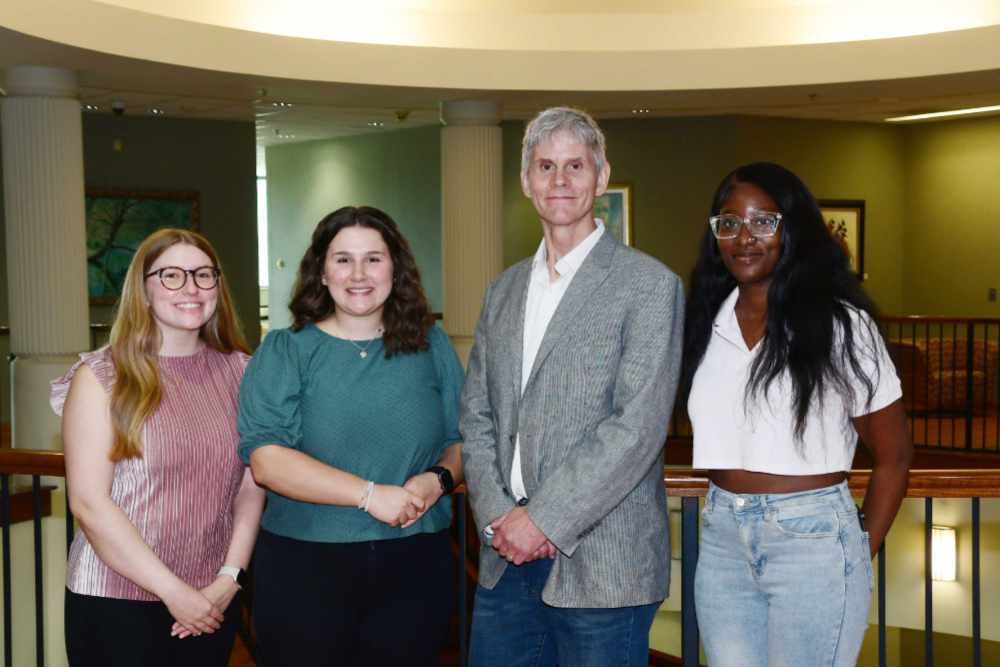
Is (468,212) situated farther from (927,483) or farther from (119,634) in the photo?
(119,634)

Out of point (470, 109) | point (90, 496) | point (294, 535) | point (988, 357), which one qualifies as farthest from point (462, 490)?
point (988, 357)

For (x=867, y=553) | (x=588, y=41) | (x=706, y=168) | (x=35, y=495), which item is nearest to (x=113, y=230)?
(x=588, y=41)

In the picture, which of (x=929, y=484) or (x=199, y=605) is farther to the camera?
(x=929, y=484)

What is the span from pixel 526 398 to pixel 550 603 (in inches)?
17.5

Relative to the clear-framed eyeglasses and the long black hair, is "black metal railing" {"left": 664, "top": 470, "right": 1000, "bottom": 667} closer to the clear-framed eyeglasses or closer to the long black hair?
the long black hair

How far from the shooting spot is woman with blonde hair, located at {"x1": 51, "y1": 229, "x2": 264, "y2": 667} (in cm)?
241

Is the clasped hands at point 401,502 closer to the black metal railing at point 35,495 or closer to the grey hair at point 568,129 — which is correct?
the grey hair at point 568,129

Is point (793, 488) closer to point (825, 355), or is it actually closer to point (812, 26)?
point (825, 355)

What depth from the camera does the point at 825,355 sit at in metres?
2.25

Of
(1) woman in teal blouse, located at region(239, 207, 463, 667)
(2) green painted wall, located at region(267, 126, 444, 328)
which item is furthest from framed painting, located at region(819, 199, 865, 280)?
(1) woman in teal blouse, located at region(239, 207, 463, 667)

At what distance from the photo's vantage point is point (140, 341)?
8.17 ft

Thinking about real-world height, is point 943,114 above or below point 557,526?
above

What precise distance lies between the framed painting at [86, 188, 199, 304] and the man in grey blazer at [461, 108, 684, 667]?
10787 millimetres

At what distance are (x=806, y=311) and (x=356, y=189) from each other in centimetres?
1367
